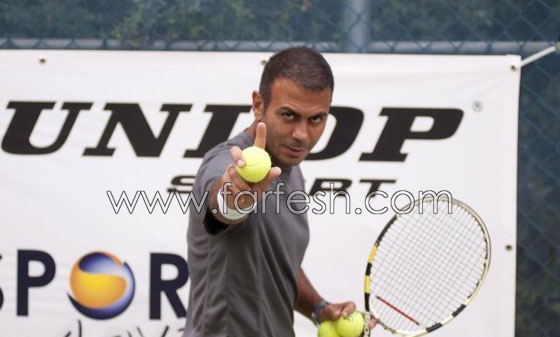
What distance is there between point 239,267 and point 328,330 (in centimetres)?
59

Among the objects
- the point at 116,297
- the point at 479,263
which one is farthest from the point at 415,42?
the point at 116,297

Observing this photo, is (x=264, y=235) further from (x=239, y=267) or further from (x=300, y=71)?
(x=300, y=71)

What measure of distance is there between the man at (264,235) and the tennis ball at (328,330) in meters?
0.26

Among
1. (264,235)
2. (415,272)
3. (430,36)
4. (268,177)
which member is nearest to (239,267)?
(264,235)

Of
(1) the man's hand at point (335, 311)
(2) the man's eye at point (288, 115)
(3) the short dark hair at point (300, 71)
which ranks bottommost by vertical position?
(1) the man's hand at point (335, 311)

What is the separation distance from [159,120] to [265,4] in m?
0.65

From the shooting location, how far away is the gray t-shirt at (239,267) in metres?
2.35

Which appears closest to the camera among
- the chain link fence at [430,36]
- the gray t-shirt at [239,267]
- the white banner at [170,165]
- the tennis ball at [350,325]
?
the gray t-shirt at [239,267]

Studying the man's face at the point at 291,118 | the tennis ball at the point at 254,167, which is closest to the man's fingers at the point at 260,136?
the tennis ball at the point at 254,167

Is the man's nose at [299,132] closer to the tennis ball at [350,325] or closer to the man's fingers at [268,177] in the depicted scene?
the man's fingers at [268,177]

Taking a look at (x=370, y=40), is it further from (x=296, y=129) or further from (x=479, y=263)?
(x=296, y=129)

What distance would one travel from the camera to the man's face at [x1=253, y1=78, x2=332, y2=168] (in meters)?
2.48

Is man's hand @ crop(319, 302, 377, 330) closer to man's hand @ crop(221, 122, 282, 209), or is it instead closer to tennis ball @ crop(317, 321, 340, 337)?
tennis ball @ crop(317, 321, 340, 337)

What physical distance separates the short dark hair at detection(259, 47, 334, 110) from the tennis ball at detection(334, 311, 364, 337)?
725mm
